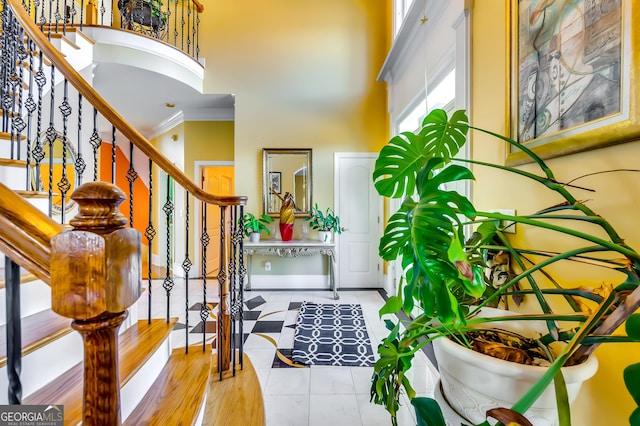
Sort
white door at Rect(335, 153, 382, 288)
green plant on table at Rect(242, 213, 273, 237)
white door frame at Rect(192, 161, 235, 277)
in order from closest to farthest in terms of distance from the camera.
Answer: green plant on table at Rect(242, 213, 273, 237), white door at Rect(335, 153, 382, 288), white door frame at Rect(192, 161, 235, 277)

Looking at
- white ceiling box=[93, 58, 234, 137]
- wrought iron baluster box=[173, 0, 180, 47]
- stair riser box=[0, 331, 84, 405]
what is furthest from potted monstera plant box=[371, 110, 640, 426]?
wrought iron baluster box=[173, 0, 180, 47]

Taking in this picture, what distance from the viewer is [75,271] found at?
431 mm

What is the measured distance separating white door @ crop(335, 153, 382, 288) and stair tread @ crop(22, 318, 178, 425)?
2.75 m

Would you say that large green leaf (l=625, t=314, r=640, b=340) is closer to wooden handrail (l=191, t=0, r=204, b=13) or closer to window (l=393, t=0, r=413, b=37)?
window (l=393, t=0, r=413, b=37)

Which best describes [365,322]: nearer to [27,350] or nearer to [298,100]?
[27,350]

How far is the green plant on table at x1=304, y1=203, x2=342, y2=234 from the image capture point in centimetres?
388

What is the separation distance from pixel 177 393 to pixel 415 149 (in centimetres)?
153

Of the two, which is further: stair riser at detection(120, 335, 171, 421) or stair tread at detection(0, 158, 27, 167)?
stair tread at detection(0, 158, 27, 167)

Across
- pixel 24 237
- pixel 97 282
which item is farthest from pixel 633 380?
pixel 24 237

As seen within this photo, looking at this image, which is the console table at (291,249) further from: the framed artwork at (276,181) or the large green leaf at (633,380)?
the large green leaf at (633,380)

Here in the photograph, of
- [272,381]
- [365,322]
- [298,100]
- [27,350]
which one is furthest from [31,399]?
[298,100]

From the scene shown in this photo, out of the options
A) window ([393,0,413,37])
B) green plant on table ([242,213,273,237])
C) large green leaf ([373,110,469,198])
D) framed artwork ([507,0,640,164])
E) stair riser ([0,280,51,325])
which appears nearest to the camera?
framed artwork ([507,0,640,164])

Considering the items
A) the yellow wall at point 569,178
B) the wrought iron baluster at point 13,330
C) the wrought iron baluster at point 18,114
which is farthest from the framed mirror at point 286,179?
the wrought iron baluster at point 13,330

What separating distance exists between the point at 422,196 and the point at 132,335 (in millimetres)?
1691
